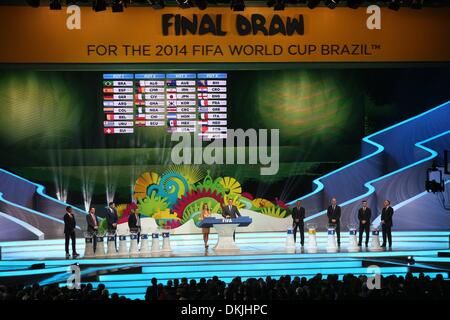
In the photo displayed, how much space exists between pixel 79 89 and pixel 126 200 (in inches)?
127

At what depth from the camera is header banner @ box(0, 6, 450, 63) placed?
17.9m

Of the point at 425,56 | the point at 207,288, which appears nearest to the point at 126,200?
the point at 425,56

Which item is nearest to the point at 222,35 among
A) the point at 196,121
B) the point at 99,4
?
the point at 196,121

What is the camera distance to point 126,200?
19.0 m

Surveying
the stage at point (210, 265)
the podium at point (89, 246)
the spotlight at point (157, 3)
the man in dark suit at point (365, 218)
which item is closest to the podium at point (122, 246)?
the podium at point (89, 246)

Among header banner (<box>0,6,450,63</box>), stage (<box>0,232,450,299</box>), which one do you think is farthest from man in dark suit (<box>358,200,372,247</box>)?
header banner (<box>0,6,450,63</box>)

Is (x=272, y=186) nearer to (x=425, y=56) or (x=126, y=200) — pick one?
(x=126, y=200)

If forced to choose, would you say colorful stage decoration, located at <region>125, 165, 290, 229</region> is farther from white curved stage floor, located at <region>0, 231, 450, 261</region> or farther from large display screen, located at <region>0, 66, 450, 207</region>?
white curved stage floor, located at <region>0, 231, 450, 261</region>

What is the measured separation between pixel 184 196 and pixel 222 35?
4.47 m

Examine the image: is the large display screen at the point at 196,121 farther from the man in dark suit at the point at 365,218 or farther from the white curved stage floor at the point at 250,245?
the man in dark suit at the point at 365,218

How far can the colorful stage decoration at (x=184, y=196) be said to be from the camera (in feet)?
62.5

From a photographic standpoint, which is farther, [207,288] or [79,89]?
[79,89]
